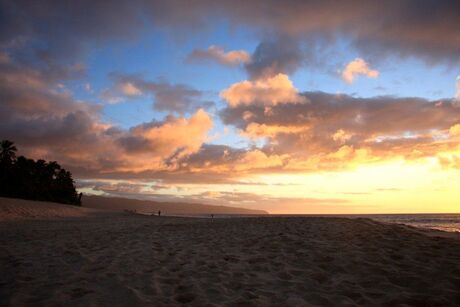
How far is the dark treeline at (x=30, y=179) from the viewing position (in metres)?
55.7

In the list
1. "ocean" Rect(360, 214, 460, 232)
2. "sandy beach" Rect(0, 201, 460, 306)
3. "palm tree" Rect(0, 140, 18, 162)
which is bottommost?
"ocean" Rect(360, 214, 460, 232)

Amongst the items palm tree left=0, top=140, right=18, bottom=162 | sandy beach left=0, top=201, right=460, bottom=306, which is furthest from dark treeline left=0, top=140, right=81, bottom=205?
sandy beach left=0, top=201, right=460, bottom=306

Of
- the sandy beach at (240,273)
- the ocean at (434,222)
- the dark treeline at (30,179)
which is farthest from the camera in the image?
the dark treeline at (30,179)

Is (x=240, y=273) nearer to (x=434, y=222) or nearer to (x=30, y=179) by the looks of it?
(x=434, y=222)

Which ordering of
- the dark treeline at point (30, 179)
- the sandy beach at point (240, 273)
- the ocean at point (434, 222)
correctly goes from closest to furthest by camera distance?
the sandy beach at point (240, 273)
the ocean at point (434, 222)
the dark treeline at point (30, 179)

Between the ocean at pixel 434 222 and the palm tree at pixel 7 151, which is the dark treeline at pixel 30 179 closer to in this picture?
the palm tree at pixel 7 151

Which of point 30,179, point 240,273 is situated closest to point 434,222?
point 240,273

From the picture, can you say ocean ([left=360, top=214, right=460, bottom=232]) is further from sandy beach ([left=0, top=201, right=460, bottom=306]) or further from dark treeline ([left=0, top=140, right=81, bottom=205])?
dark treeline ([left=0, top=140, right=81, bottom=205])

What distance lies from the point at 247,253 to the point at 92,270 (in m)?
3.82

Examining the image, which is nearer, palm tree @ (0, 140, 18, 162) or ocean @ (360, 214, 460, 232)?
ocean @ (360, 214, 460, 232)

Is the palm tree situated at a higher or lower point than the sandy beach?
higher

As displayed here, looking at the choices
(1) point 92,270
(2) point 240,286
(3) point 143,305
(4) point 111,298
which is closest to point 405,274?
(2) point 240,286

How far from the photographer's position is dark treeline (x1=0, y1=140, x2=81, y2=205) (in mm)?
55656

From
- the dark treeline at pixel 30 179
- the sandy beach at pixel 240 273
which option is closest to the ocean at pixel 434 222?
the sandy beach at pixel 240 273
